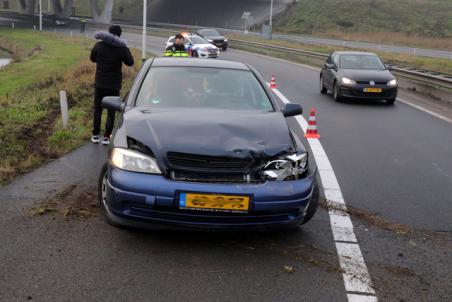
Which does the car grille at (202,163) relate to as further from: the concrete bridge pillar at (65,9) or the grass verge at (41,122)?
the concrete bridge pillar at (65,9)

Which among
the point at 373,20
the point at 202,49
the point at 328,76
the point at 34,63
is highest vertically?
the point at 373,20

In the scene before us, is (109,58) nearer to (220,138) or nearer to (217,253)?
(220,138)

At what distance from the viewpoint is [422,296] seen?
389cm

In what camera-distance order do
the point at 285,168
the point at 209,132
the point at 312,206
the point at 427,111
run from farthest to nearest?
the point at 427,111
the point at 312,206
the point at 209,132
the point at 285,168

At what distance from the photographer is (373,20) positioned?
6969 cm

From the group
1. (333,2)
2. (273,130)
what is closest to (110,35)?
(273,130)

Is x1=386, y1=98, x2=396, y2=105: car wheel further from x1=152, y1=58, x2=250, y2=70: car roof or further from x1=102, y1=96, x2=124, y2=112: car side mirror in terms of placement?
x1=102, y1=96, x2=124, y2=112: car side mirror

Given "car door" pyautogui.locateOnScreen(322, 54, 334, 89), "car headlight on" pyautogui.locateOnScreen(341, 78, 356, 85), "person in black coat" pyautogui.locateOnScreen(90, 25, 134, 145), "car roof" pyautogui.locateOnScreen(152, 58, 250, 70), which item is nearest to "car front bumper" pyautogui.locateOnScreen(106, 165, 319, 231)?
"car roof" pyautogui.locateOnScreen(152, 58, 250, 70)

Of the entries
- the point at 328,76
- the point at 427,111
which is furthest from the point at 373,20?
the point at 427,111

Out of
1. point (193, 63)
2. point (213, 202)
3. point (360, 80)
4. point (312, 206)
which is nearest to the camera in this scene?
point (213, 202)

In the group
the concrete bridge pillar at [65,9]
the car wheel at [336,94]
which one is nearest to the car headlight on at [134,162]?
the car wheel at [336,94]

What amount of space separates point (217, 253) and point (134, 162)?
100 cm

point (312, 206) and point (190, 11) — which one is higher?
point (190, 11)

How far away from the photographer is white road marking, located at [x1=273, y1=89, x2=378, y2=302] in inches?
155
